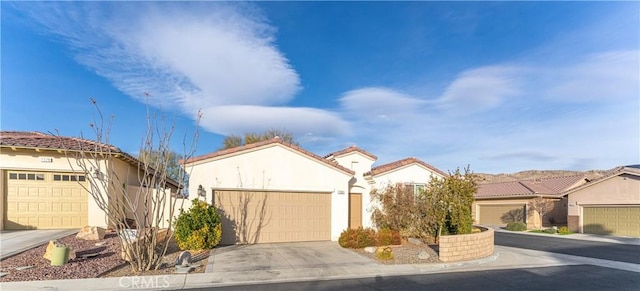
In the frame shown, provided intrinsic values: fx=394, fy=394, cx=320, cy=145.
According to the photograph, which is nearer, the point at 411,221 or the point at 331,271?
the point at 331,271

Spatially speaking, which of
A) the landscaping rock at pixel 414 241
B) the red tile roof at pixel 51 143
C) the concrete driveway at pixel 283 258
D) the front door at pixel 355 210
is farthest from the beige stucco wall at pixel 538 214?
the red tile roof at pixel 51 143

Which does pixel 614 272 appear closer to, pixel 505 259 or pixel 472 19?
pixel 505 259

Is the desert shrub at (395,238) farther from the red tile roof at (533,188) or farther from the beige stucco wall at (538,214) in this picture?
the red tile roof at (533,188)

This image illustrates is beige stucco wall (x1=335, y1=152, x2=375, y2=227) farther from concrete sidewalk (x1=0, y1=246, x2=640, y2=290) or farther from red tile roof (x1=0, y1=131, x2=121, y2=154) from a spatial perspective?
red tile roof (x1=0, y1=131, x2=121, y2=154)

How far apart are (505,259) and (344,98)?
42.6 feet

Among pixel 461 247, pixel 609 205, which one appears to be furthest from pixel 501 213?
pixel 461 247

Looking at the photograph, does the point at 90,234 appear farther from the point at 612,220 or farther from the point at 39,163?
the point at 612,220

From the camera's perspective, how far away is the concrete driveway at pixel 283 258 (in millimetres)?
10961

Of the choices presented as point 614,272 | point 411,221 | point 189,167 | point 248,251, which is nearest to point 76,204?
point 189,167

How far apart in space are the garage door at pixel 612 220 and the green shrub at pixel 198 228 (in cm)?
2405

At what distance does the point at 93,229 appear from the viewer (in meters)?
13.5

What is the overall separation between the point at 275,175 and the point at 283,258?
14.2 feet

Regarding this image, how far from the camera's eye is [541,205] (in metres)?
29.1

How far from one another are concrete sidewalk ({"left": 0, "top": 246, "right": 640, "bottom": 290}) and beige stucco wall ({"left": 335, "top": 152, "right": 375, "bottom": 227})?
5.96m
